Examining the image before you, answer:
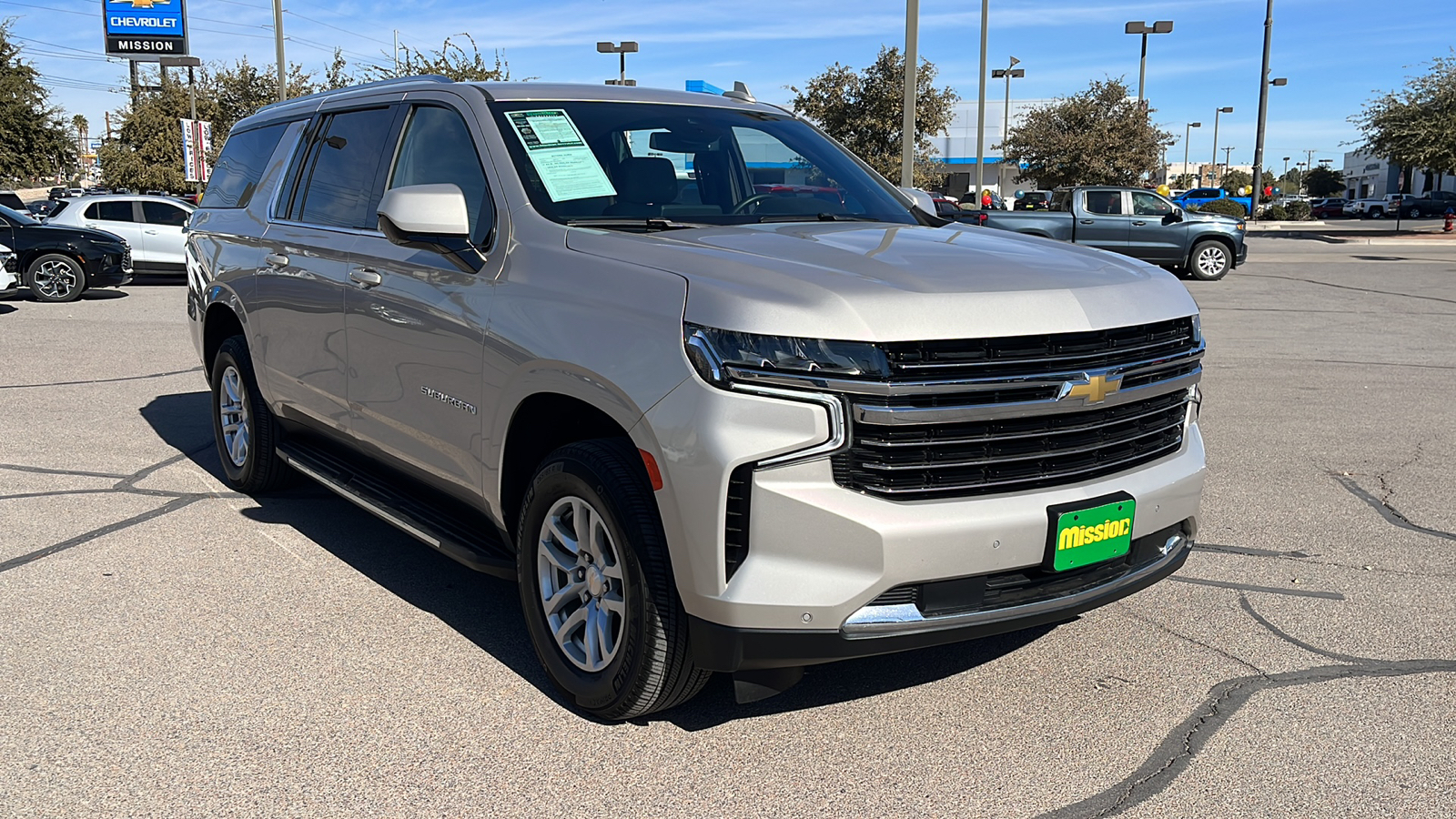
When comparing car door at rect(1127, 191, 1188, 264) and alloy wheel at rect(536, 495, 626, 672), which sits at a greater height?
car door at rect(1127, 191, 1188, 264)

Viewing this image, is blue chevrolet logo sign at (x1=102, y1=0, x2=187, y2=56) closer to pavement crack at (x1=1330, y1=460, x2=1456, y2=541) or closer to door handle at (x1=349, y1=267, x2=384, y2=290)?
door handle at (x1=349, y1=267, x2=384, y2=290)

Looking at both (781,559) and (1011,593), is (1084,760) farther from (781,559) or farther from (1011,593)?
(781,559)

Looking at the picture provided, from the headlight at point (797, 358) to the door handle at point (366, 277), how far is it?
2015mm

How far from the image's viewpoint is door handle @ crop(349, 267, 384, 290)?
4.60 m

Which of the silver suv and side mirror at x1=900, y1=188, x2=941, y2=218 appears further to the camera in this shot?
side mirror at x1=900, y1=188, x2=941, y2=218

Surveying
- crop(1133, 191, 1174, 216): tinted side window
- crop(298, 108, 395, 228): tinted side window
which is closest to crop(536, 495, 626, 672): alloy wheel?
crop(298, 108, 395, 228): tinted side window

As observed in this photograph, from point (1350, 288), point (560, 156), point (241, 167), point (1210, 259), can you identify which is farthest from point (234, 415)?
point (1210, 259)

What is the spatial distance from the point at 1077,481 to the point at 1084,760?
815 millimetres

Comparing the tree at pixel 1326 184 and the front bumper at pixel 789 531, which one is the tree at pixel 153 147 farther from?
the tree at pixel 1326 184

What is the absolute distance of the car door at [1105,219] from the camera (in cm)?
2288

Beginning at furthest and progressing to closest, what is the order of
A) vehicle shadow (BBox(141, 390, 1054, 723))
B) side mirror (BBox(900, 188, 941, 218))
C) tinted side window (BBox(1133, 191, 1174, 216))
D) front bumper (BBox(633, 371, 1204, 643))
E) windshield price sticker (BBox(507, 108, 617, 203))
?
tinted side window (BBox(1133, 191, 1174, 216)) < side mirror (BBox(900, 188, 941, 218)) < windshield price sticker (BBox(507, 108, 617, 203)) < vehicle shadow (BBox(141, 390, 1054, 723)) < front bumper (BBox(633, 371, 1204, 643))

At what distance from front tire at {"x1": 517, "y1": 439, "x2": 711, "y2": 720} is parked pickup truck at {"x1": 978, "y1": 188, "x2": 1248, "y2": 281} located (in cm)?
2024

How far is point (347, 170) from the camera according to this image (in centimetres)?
521

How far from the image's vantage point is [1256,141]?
1720 inches
